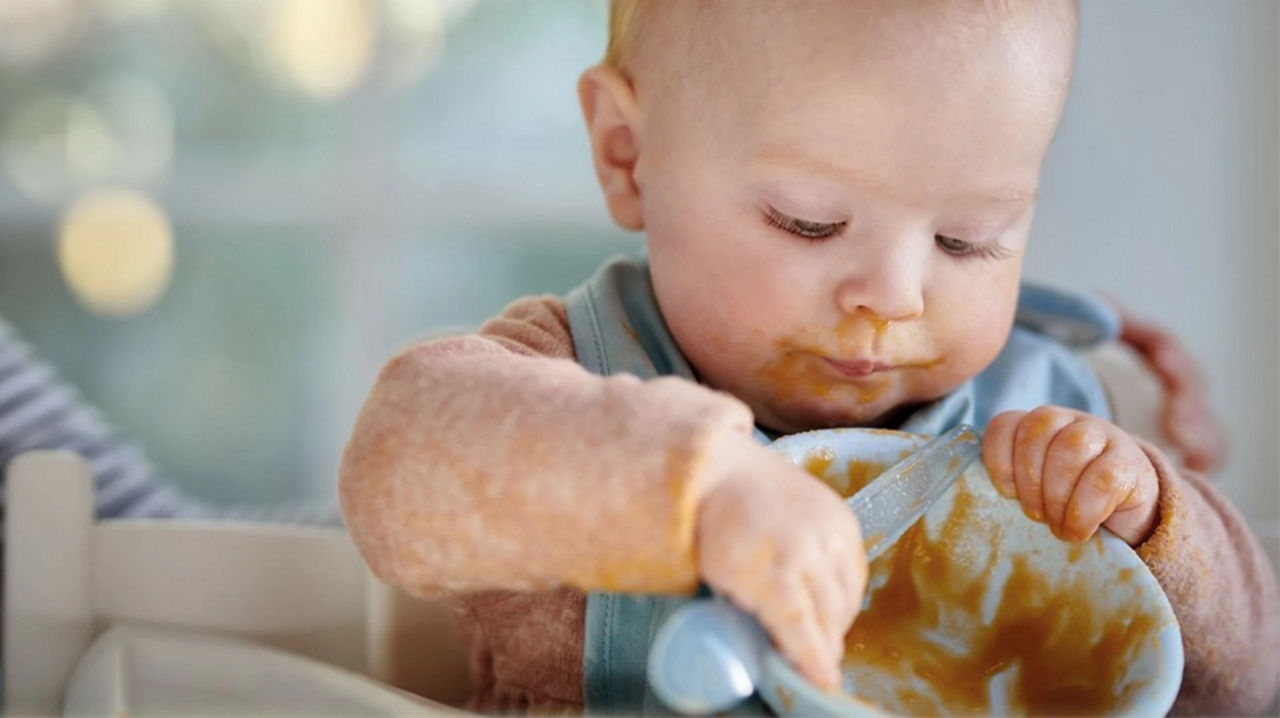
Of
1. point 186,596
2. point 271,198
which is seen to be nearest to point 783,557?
point 186,596

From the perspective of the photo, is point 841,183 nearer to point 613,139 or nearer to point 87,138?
point 613,139

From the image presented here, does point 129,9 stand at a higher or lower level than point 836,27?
lower

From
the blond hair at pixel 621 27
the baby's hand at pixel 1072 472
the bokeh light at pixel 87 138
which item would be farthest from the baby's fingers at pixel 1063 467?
the bokeh light at pixel 87 138

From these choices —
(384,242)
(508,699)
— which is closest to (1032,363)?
(508,699)

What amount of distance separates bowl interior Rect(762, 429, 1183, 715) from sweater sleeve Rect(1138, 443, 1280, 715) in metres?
0.08

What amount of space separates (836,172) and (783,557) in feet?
0.83

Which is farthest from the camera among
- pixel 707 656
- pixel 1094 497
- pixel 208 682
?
pixel 208 682

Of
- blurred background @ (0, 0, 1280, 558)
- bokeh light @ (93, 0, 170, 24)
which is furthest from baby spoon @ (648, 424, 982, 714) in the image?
bokeh light @ (93, 0, 170, 24)

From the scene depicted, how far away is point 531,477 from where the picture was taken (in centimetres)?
52

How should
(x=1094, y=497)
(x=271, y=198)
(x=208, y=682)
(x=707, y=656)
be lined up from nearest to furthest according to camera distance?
(x=707, y=656), (x=1094, y=497), (x=208, y=682), (x=271, y=198)

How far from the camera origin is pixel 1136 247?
6.39ft

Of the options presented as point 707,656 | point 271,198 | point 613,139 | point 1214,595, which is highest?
→ point 613,139

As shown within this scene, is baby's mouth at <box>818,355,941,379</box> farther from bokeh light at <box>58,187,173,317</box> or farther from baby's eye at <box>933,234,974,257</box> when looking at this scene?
bokeh light at <box>58,187,173,317</box>

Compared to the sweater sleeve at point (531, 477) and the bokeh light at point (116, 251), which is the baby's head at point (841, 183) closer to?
the sweater sleeve at point (531, 477)
